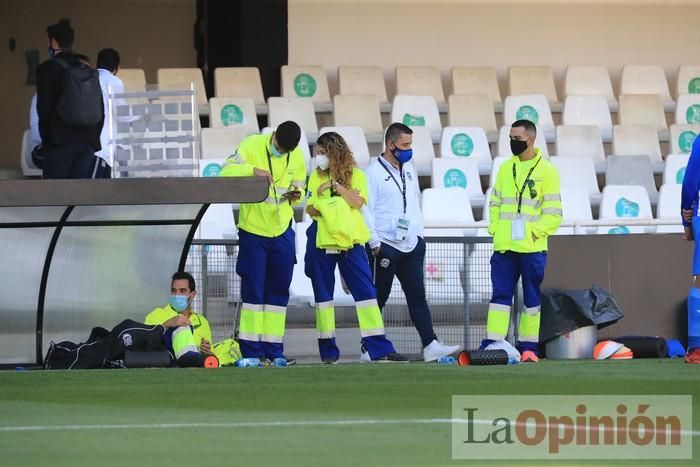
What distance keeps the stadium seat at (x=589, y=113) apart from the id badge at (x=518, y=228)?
6.62 metres

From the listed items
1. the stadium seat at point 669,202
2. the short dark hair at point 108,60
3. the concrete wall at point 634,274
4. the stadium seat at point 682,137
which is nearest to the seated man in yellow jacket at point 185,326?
the short dark hair at point 108,60

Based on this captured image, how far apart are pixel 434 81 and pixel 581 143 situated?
2.17 metres

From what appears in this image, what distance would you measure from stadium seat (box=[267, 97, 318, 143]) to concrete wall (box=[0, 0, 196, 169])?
4651mm

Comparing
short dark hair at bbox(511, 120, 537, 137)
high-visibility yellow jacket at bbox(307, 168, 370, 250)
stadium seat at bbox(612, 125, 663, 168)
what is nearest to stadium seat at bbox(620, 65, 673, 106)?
stadium seat at bbox(612, 125, 663, 168)

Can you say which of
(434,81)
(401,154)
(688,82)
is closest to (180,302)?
(401,154)

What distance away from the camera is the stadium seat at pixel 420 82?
18.0 m

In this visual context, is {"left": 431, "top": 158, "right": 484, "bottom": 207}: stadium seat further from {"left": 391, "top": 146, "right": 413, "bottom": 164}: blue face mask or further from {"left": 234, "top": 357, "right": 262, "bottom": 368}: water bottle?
{"left": 234, "top": 357, "right": 262, "bottom": 368}: water bottle

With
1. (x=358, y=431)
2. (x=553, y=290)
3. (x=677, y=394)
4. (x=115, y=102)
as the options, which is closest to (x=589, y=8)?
(x=553, y=290)

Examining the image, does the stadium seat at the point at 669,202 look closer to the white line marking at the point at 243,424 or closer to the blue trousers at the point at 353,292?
the blue trousers at the point at 353,292

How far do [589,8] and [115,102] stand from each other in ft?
30.1

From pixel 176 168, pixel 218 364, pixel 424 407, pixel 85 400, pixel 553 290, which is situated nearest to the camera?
pixel 424 407

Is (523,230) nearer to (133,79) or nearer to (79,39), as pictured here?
(133,79)

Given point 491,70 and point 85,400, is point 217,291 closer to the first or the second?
point 85,400

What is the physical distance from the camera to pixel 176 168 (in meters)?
11.4
